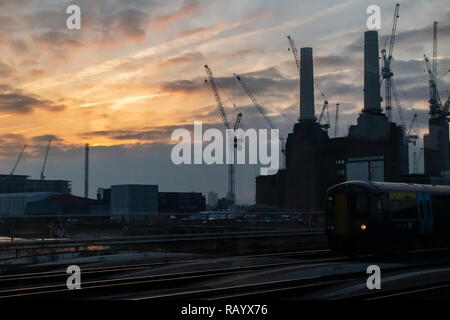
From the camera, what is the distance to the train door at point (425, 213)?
86.6ft

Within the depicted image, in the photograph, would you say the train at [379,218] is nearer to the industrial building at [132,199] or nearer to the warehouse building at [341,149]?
the industrial building at [132,199]

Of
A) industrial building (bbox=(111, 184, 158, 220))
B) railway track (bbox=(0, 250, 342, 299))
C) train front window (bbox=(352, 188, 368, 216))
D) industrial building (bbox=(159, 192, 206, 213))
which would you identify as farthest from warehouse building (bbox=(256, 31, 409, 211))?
railway track (bbox=(0, 250, 342, 299))

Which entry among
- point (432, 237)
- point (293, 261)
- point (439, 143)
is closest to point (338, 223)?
point (293, 261)

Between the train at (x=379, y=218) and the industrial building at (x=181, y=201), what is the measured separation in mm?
111135

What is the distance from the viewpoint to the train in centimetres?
2402

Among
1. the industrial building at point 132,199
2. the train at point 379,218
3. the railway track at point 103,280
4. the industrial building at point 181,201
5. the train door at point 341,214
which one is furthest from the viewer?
the industrial building at point 181,201

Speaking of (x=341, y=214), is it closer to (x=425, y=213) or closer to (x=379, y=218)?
(x=379, y=218)

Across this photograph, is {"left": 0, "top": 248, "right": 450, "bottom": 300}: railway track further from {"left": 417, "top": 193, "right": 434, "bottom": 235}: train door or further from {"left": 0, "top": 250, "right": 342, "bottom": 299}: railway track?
{"left": 417, "top": 193, "right": 434, "bottom": 235}: train door

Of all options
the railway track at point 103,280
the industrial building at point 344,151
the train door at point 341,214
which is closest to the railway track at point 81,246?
the railway track at point 103,280

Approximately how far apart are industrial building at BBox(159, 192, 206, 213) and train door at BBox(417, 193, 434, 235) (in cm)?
11101

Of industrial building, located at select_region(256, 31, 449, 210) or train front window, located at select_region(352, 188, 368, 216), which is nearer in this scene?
train front window, located at select_region(352, 188, 368, 216)
